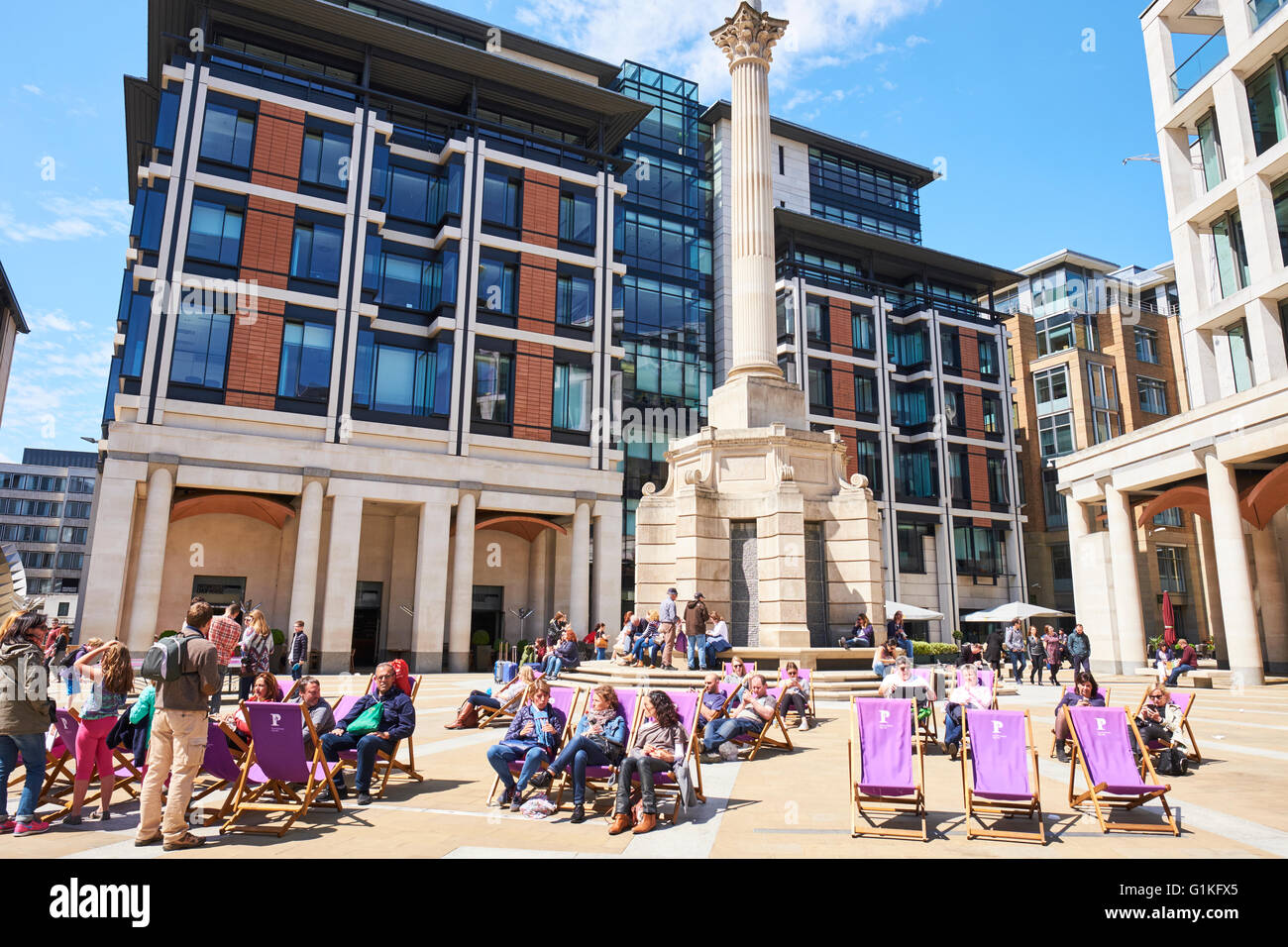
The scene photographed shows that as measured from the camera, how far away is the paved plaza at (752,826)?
6613 mm

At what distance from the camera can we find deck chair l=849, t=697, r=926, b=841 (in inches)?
295

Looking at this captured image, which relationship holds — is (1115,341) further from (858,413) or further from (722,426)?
(722,426)

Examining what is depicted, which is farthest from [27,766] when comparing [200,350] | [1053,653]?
[200,350]

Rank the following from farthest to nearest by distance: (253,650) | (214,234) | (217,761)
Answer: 1. (214,234)
2. (253,650)
3. (217,761)

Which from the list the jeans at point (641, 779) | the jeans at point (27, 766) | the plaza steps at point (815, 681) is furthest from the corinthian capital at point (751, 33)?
the jeans at point (27, 766)

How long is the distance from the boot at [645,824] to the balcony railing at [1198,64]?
3487 centimetres

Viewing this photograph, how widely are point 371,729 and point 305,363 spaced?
28.1m

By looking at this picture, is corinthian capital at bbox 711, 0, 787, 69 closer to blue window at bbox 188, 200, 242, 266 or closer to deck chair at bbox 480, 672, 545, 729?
deck chair at bbox 480, 672, 545, 729

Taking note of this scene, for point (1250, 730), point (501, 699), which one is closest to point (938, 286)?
point (1250, 730)

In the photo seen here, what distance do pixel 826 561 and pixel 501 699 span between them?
839 cm

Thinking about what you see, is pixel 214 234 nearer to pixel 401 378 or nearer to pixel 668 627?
pixel 401 378

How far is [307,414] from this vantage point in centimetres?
3334

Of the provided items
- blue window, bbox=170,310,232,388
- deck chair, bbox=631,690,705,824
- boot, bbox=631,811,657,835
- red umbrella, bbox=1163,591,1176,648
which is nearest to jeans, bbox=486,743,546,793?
deck chair, bbox=631,690,705,824

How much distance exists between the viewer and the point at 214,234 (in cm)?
3300
